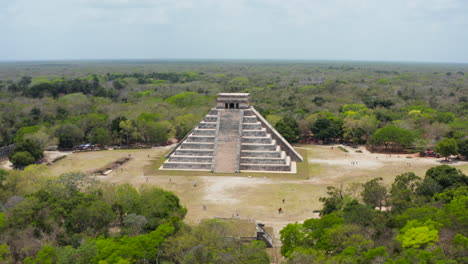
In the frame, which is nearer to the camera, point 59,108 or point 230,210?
point 230,210

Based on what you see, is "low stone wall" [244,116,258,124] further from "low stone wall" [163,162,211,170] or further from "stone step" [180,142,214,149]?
"low stone wall" [163,162,211,170]

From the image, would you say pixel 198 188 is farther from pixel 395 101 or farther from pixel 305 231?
pixel 395 101

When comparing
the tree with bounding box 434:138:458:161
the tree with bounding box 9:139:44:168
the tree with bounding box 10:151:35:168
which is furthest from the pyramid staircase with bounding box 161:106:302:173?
the tree with bounding box 434:138:458:161

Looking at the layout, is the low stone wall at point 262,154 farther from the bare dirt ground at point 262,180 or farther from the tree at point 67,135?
the tree at point 67,135

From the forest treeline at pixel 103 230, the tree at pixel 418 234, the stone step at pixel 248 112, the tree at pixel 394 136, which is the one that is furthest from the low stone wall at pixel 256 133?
the tree at pixel 418 234

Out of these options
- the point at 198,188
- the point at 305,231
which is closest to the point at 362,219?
the point at 305,231

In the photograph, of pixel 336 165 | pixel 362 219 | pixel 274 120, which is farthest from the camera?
pixel 274 120
